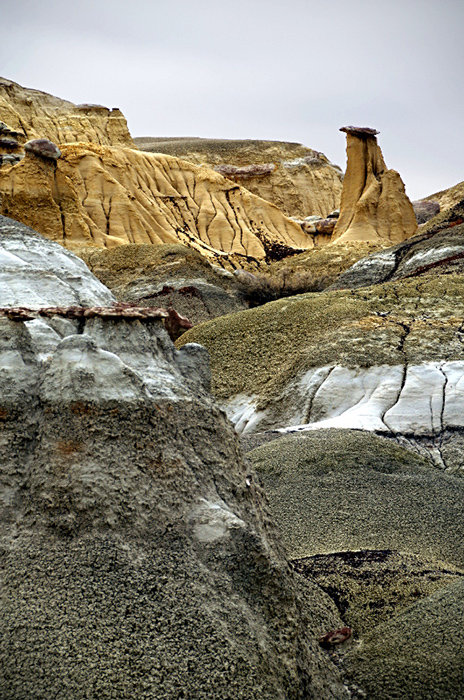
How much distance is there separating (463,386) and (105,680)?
9320 mm

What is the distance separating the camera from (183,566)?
3.57 meters

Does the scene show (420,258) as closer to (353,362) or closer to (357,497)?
(353,362)

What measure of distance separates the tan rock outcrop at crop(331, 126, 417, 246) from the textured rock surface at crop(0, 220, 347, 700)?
1143 inches

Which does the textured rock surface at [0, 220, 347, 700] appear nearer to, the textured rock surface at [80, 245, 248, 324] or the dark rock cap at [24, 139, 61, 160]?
the textured rock surface at [80, 245, 248, 324]

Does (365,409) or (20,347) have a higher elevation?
(20,347)

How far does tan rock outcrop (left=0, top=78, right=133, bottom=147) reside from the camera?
49.8m

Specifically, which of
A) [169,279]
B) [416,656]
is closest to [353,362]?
[416,656]

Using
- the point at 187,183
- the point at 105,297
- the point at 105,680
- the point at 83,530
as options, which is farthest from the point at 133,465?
the point at 187,183

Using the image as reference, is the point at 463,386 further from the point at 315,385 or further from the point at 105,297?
the point at 105,297

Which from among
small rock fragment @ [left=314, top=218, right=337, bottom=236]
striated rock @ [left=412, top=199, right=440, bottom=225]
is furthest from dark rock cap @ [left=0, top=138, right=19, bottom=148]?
striated rock @ [left=412, top=199, right=440, bottom=225]

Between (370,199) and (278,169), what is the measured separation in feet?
111

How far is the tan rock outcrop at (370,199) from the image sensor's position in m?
33.3

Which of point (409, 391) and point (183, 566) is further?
point (409, 391)

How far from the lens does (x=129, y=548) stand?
3.56m
